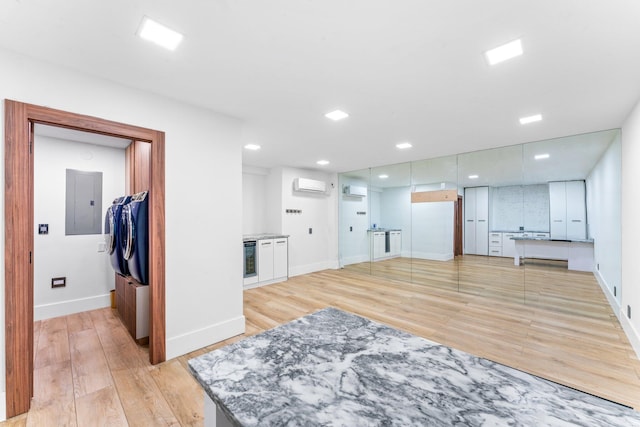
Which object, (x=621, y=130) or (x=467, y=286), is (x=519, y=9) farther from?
(x=467, y=286)

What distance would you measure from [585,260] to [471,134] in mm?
3981

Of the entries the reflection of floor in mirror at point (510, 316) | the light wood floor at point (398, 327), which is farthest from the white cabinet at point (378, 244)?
the light wood floor at point (398, 327)

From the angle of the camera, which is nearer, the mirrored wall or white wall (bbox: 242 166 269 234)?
the mirrored wall

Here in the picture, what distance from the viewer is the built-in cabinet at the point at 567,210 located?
455cm

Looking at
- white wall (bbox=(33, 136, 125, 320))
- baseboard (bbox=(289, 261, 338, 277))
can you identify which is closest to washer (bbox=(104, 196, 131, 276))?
white wall (bbox=(33, 136, 125, 320))

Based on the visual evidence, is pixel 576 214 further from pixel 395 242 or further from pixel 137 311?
pixel 137 311

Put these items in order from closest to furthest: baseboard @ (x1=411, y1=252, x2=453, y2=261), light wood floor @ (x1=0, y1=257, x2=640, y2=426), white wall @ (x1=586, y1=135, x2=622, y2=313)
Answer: light wood floor @ (x1=0, y1=257, x2=640, y2=426) → white wall @ (x1=586, y1=135, x2=622, y2=313) → baseboard @ (x1=411, y1=252, x2=453, y2=261)

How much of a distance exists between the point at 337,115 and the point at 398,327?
265 cm

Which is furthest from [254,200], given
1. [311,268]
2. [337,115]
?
[337,115]

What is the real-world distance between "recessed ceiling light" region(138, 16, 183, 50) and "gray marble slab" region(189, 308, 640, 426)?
188cm

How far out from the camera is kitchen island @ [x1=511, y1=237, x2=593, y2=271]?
4562 millimetres

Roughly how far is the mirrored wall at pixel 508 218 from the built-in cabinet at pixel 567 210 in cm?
2

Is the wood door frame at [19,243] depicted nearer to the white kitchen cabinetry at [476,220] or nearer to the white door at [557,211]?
the white kitchen cabinetry at [476,220]

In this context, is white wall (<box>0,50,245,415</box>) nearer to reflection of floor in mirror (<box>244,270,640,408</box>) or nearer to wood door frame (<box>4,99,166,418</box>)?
wood door frame (<box>4,99,166,418</box>)
